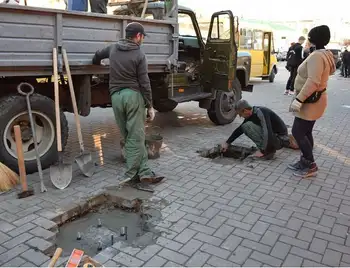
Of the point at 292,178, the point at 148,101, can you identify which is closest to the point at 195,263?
the point at 148,101

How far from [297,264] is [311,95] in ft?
7.54

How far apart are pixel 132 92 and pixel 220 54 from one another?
336 cm

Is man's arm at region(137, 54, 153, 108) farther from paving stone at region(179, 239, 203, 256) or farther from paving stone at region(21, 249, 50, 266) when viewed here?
paving stone at region(21, 249, 50, 266)

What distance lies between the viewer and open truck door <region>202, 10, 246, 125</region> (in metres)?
6.82

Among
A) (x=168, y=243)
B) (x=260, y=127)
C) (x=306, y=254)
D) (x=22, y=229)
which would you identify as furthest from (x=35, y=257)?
(x=260, y=127)

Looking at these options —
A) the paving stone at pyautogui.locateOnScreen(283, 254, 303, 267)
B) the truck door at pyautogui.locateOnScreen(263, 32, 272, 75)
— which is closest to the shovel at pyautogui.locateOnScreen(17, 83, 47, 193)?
the paving stone at pyautogui.locateOnScreen(283, 254, 303, 267)

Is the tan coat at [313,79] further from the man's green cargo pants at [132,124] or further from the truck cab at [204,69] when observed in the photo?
the truck cab at [204,69]

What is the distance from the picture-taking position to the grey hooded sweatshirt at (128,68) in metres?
4.07

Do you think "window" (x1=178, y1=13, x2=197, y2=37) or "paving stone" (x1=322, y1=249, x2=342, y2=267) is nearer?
"paving stone" (x1=322, y1=249, x2=342, y2=267)

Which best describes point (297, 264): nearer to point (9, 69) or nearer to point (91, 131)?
point (9, 69)

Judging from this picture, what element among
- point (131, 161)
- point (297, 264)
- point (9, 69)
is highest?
point (9, 69)

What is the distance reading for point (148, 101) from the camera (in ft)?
14.0

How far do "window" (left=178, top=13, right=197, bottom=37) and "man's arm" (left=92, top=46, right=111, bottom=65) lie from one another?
2994 millimetres

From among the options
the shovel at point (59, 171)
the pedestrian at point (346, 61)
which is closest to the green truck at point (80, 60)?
the shovel at point (59, 171)
